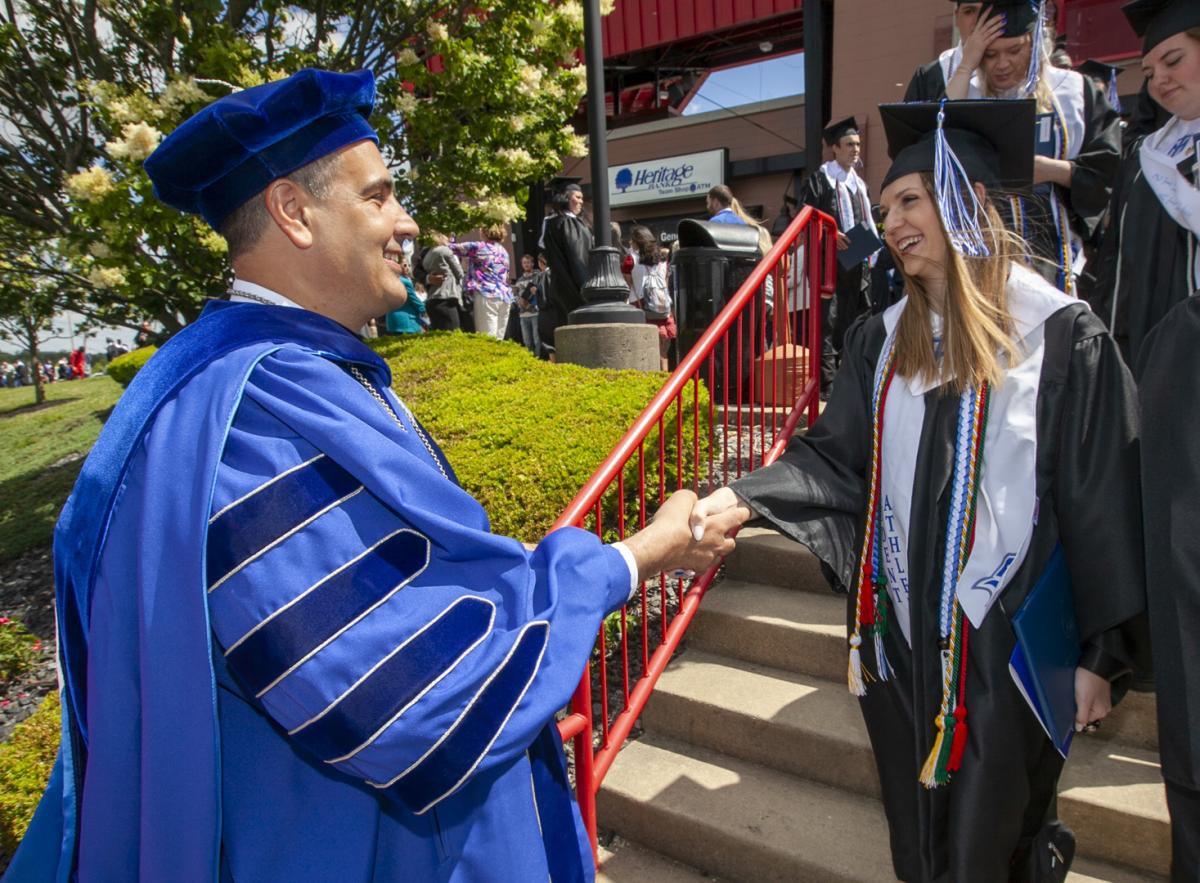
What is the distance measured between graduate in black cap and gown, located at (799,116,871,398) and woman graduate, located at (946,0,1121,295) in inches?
112

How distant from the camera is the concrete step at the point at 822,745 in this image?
2463mm

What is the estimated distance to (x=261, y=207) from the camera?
132 centimetres

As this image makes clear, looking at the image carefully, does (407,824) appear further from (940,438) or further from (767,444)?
(767,444)

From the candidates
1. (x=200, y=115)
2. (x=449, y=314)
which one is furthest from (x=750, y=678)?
(x=449, y=314)

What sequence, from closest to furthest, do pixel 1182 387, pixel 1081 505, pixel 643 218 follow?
pixel 1182 387, pixel 1081 505, pixel 643 218

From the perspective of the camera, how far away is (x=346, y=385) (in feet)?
4.01

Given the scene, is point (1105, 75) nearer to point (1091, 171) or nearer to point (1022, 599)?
point (1091, 171)

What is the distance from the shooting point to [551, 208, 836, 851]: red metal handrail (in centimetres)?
243

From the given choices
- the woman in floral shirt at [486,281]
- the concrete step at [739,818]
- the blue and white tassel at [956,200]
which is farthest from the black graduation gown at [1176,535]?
the woman in floral shirt at [486,281]

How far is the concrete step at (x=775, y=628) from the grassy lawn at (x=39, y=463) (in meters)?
5.76

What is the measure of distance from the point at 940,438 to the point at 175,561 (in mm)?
1707

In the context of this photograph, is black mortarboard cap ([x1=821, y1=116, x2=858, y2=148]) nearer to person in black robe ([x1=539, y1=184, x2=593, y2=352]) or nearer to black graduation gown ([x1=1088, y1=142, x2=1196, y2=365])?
person in black robe ([x1=539, y1=184, x2=593, y2=352])

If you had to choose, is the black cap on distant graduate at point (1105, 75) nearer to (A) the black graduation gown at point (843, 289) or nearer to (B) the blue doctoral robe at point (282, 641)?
(A) the black graduation gown at point (843, 289)

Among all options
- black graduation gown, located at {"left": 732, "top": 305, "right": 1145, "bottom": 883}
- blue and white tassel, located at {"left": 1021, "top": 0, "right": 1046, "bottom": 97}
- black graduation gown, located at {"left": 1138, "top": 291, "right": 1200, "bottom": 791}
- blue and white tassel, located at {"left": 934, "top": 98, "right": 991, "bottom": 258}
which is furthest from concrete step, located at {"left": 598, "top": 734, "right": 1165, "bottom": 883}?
blue and white tassel, located at {"left": 1021, "top": 0, "right": 1046, "bottom": 97}
